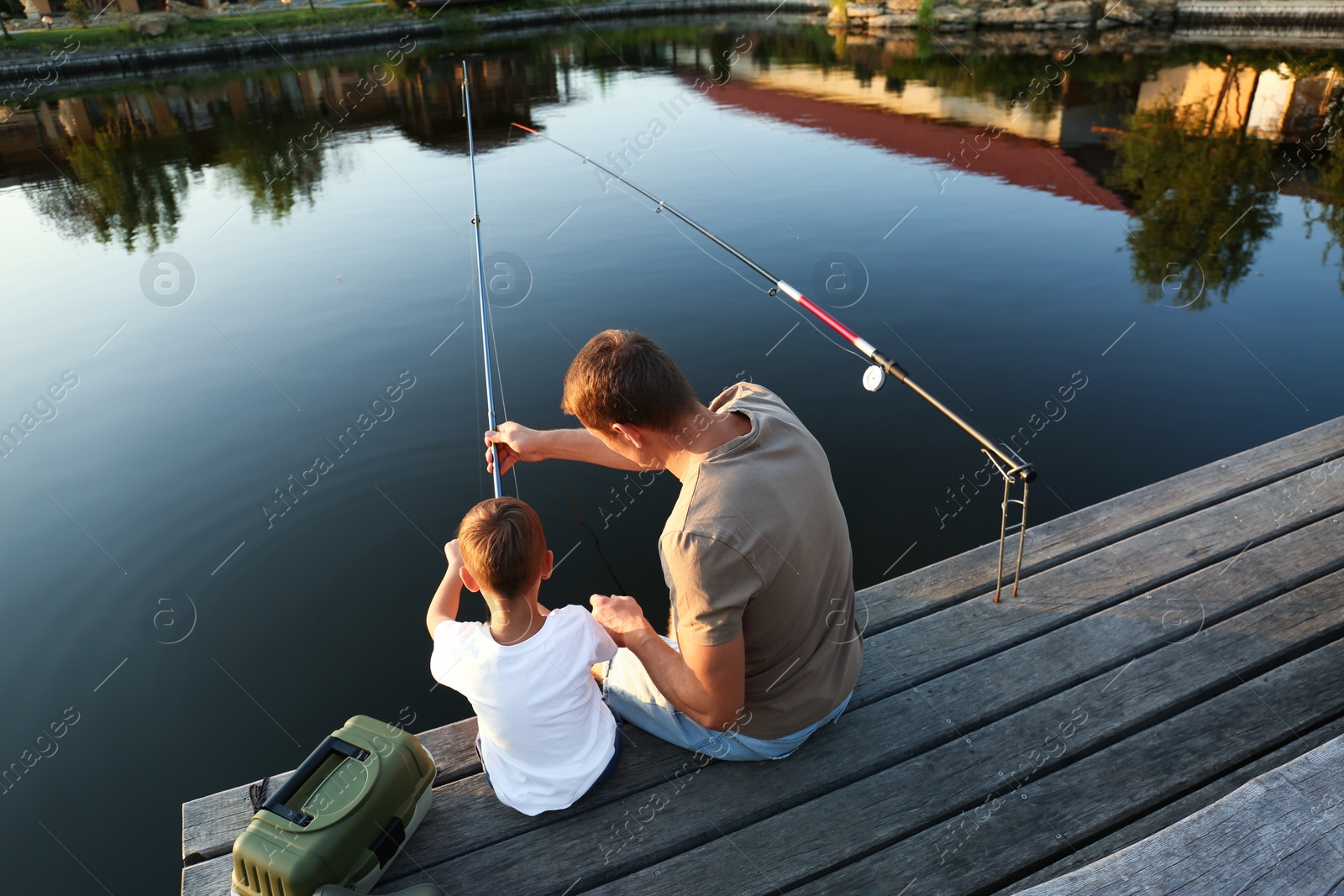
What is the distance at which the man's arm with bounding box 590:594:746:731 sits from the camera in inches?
66.4

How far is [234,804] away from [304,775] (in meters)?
0.40

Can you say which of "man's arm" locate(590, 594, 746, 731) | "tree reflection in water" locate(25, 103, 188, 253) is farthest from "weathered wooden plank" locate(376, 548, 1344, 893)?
"tree reflection in water" locate(25, 103, 188, 253)

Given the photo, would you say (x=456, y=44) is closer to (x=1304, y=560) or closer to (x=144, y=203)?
(x=144, y=203)

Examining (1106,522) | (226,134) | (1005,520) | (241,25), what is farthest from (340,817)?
(241,25)

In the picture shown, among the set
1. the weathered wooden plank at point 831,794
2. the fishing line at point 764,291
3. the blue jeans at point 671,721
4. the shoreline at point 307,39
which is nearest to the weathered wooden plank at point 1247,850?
the weathered wooden plank at point 831,794

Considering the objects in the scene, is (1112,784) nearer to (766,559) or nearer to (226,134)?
(766,559)

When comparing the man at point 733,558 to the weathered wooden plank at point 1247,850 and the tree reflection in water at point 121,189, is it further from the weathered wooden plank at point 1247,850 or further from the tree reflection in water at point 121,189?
the tree reflection in water at point 121,189

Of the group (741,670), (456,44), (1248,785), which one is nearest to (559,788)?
(741,670)

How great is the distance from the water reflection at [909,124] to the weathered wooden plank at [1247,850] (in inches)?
261

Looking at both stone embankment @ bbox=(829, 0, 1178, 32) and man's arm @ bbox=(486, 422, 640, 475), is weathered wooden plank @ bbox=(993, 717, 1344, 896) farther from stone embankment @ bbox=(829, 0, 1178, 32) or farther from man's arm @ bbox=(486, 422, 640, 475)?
stone embankment @ bbox=(829, 0, 1178, 32)

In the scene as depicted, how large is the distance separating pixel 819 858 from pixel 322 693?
2.56 metres

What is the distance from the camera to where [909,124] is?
577 inches

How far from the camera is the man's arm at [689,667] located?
5.53ft

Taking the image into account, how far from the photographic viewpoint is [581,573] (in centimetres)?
421
